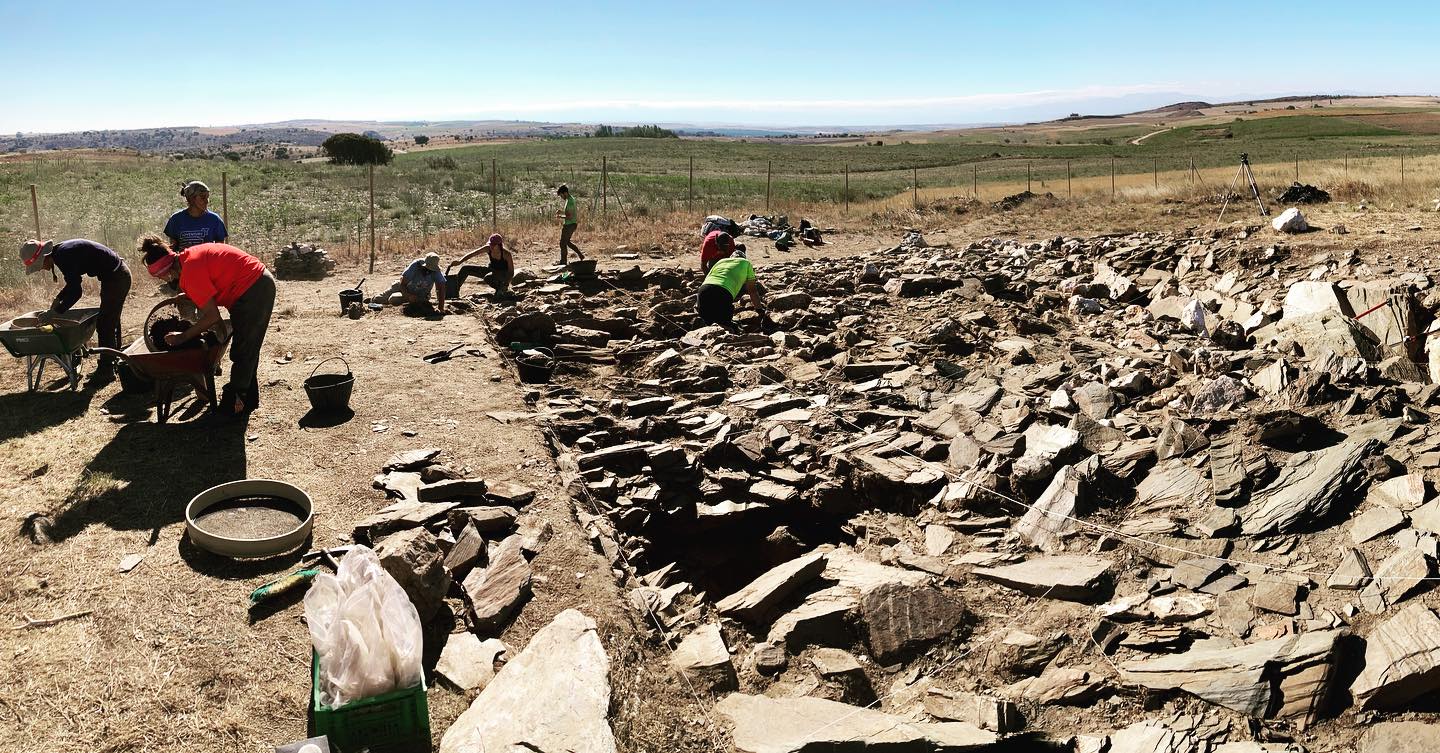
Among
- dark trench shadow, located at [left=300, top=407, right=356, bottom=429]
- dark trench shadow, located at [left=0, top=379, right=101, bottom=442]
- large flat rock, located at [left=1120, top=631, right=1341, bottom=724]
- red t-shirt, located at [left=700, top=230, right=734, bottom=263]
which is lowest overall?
large flat rock, located at [left=1120, top=631, right=1341, bottom=724]

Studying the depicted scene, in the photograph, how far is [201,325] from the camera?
691cm


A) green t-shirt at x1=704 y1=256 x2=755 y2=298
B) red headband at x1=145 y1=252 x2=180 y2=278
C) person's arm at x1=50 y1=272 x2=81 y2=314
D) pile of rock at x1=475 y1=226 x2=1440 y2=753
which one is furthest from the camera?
green t-shirt at x1=704 y1=256 x2=755 y2=298

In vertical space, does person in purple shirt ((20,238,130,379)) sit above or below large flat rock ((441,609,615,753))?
above

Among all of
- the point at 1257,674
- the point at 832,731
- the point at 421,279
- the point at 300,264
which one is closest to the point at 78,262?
the point at 421,279

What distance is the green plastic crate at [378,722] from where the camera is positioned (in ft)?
12.1

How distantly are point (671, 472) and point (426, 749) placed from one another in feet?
12.6

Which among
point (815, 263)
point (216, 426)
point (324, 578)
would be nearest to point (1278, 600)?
point (324, 578)

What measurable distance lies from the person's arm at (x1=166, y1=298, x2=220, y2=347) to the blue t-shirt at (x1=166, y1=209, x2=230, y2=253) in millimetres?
2164

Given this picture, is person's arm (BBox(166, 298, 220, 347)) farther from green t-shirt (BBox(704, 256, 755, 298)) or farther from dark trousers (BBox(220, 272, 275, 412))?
green t-shirt (BBox(704, 256, 755, 298))

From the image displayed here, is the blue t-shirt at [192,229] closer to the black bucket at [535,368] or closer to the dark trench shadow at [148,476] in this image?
the dark trench shadow at [148,476]

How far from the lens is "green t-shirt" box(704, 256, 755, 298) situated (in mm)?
11484

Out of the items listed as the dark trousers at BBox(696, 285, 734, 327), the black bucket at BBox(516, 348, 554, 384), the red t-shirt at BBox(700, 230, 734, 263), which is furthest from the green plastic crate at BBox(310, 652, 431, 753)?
the red t-shirt at BBox(700, 230, 734, 263)

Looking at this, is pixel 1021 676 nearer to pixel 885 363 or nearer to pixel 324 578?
pixel 324 578

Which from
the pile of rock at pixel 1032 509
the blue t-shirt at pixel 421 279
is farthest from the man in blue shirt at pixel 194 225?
the blue t-shirt at pixel 421 279
